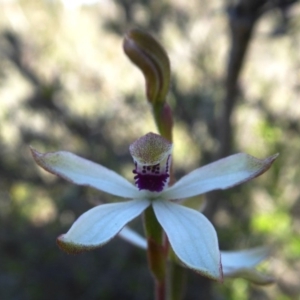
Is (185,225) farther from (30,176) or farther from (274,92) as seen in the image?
(30,176)

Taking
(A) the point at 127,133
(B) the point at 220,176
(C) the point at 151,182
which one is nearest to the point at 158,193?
(C) the point at 151,182

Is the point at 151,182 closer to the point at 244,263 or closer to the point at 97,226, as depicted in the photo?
the point at 97,226

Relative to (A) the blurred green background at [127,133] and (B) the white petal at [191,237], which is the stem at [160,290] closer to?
(B) the white petal at [191,237]

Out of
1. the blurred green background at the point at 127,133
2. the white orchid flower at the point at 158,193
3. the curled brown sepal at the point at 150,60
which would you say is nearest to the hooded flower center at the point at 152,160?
the white orchid flower at the point at 158,193

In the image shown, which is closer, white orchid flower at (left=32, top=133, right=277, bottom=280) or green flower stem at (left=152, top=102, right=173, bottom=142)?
white orchid flower at (left=32, top=133, right=277, bottom=280)

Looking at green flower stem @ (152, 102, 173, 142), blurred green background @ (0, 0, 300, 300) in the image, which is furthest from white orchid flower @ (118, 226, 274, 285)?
blurred green background @ (0, 0, 300, 300)

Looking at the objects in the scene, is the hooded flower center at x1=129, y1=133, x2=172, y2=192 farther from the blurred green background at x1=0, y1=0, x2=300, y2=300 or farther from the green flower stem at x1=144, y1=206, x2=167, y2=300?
the blurred green background at x1=0, y1=0, x2=300, y2=300
